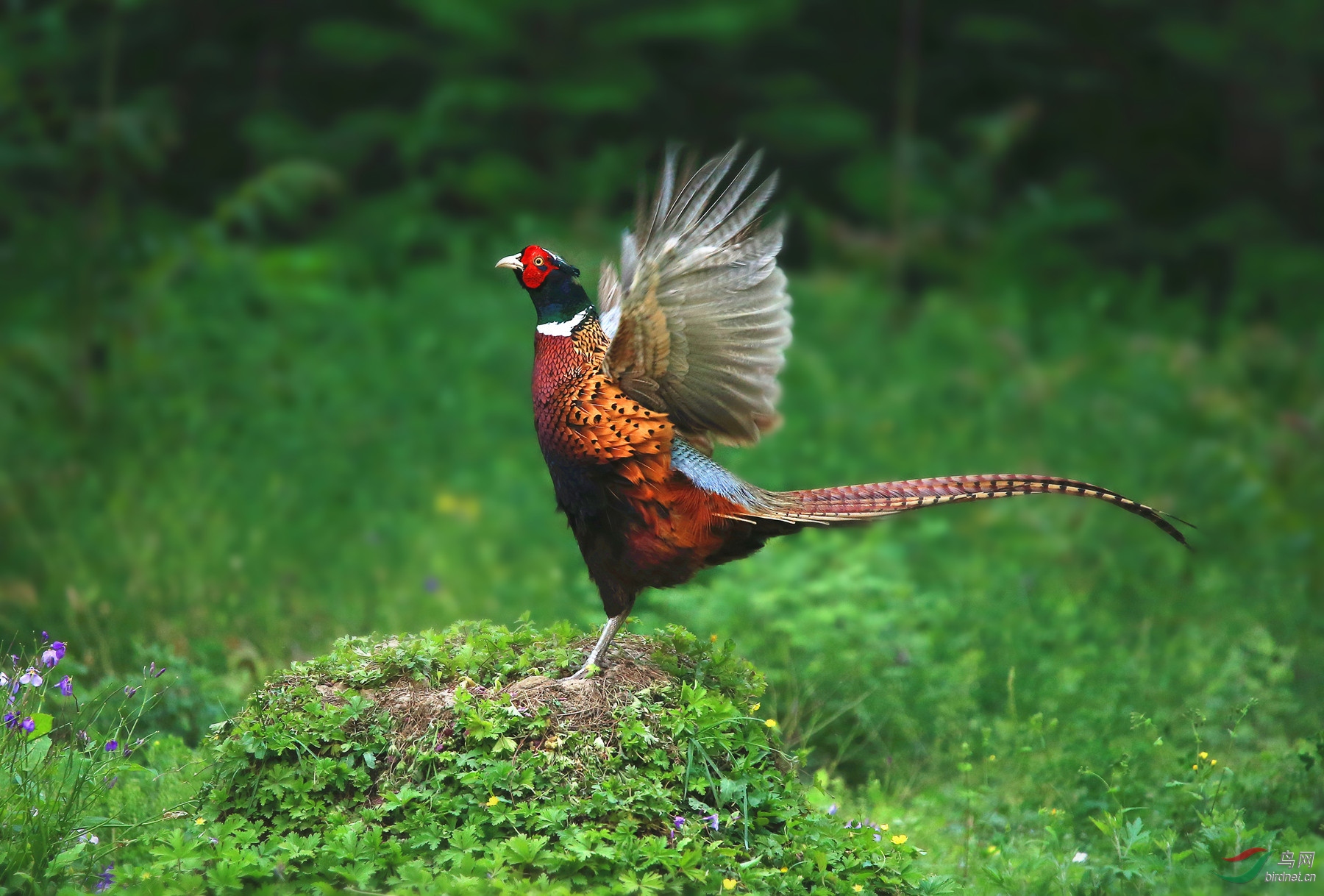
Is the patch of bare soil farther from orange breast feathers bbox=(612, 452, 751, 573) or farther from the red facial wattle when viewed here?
the red facial wattle

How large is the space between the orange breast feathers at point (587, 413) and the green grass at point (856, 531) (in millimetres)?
381

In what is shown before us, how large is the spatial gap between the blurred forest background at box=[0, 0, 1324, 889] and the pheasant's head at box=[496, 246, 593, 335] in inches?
15.7

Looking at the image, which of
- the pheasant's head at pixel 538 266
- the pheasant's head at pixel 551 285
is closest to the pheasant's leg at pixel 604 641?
the pheasant's head at pixel 551 285

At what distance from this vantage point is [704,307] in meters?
3.51

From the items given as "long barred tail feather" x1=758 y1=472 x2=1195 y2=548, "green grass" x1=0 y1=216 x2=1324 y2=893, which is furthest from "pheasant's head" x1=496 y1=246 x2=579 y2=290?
"long barred tail feather" x1=758 y1=472 x2=1195 y2=548

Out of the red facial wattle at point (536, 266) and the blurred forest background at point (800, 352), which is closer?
the red facial wattle at point (536, 266)

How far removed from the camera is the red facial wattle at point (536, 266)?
12.0 ft

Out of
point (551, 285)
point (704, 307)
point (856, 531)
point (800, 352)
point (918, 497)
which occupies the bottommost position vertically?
point (856, 531)

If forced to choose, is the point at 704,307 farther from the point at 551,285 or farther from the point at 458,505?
the point at 458,505

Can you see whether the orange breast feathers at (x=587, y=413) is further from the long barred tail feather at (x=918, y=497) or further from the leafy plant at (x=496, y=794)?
the leafy plant at (x=496, y=794)

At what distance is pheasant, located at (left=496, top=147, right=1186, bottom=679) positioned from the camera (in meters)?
3.46

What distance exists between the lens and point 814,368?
8695 millimetres

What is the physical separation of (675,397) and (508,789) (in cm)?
116

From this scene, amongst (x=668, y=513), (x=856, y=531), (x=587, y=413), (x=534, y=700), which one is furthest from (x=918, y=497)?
(x=856, y=531)
